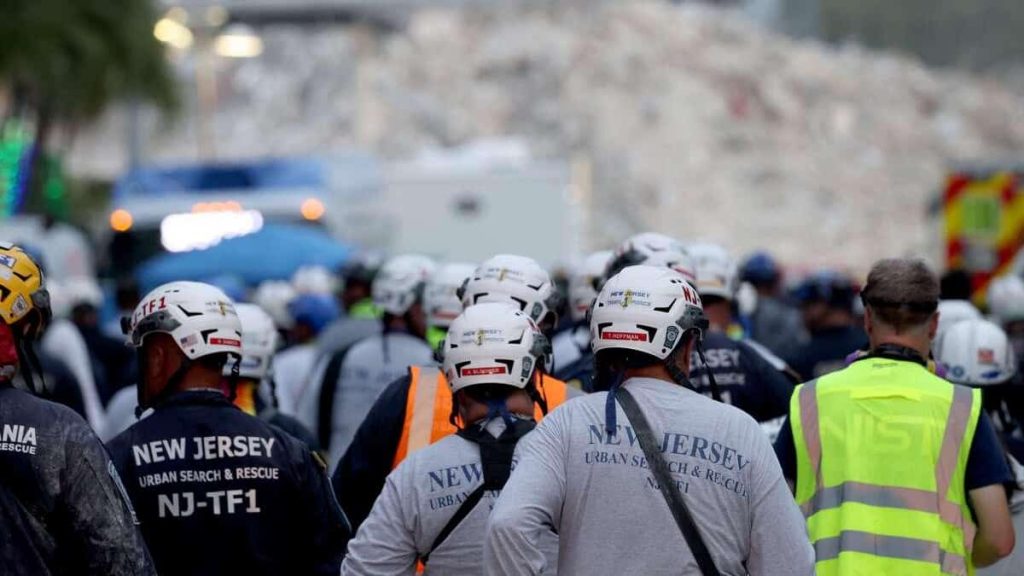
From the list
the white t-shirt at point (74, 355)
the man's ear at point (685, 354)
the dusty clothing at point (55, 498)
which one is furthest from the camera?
the white t-shirt at point (74, 355)

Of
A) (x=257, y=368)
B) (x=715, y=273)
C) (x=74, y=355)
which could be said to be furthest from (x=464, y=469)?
(x=74, y=355)

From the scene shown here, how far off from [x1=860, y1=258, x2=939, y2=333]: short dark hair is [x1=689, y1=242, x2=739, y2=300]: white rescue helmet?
6.89ft

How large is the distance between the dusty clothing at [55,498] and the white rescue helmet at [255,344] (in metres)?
2.65

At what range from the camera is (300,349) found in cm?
1155

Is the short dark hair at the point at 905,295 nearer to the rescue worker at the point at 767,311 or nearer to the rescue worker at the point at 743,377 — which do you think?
the rescue worker at the point at 743,377

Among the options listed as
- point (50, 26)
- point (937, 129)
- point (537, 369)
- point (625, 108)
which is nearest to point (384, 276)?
point (537, 369)

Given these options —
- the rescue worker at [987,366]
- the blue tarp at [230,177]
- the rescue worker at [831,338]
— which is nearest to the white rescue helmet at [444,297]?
the rescue worker at [987,366]

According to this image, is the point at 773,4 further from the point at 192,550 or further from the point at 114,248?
the point at 192,550

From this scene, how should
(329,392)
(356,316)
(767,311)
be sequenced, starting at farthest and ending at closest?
(767,311)
(356,316)
(329,392)

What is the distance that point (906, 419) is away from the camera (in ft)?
18.1

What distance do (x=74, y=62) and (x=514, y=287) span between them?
27.6m

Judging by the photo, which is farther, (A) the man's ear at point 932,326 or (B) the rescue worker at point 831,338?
(B) the rescue worker at point 831,338

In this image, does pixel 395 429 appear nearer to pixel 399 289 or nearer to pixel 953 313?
pixel 399 289

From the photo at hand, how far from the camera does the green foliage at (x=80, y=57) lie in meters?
31.1
